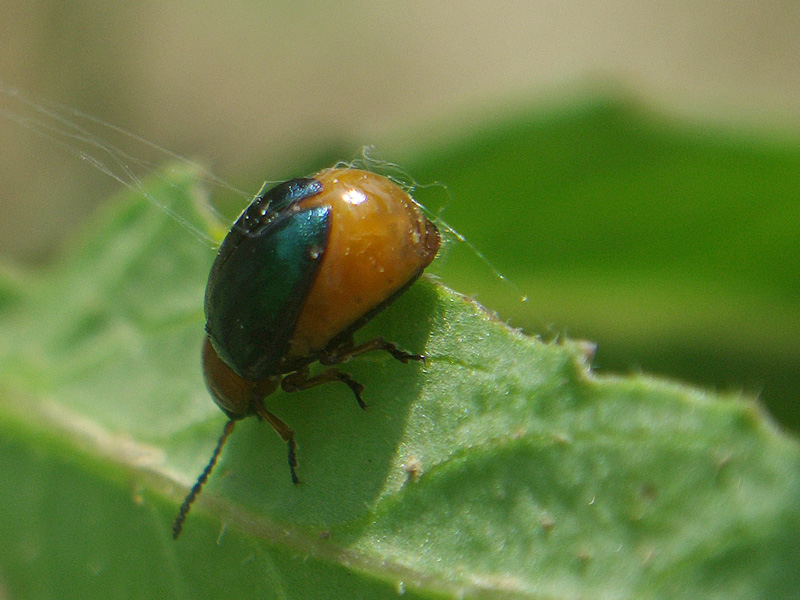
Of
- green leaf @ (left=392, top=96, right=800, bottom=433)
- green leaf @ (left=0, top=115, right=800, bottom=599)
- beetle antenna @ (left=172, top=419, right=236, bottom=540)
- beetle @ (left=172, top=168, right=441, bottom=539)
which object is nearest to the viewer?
green leaf @ (left=0, top=115, right=800, bottom=599)

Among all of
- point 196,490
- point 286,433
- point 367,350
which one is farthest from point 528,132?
point 196,490

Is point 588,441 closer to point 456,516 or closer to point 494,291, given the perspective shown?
point 456,516

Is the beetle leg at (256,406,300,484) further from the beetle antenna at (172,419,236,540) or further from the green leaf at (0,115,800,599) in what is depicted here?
the beetle antenna at (172,419,236,540)

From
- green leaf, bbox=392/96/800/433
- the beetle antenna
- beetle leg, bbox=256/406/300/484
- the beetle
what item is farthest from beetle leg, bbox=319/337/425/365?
green leaf, bbox=392/96/800/433

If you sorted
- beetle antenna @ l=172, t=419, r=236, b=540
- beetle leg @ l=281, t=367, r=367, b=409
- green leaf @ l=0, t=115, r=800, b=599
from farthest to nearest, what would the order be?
1. beetle antenna @ l=172, t=419, r=236, b=540
2. beetle leg @ l=281, t=367, r=367, b=409
3. green leaf @ l=0, t=115, r=800, b=599

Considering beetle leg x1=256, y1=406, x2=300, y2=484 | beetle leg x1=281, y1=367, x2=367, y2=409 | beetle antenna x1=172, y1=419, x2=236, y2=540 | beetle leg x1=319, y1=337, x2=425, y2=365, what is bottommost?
beetle antenna x1=172, y1=419, x2=236, y2=540

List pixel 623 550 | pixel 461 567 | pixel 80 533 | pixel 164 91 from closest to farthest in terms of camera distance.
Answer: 1. pixel 623 550
2. pixel 461 567
3. pixel 80 533
4. pixel 164 91

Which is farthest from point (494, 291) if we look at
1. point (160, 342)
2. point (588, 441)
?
point (588, 441)
